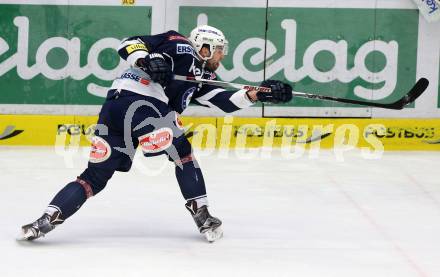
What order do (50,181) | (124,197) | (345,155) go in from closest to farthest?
(124,197)
(50,181)
(345,155)

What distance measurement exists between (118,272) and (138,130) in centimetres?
79

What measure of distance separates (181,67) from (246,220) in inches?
42.7

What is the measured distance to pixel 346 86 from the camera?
857 centimetres

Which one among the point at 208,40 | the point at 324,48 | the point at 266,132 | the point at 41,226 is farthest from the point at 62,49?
the point at 41,226

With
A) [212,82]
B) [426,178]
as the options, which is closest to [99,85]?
[426,178]

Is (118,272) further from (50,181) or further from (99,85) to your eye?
(99,85)

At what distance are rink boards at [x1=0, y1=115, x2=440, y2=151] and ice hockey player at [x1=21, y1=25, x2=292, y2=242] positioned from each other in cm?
298

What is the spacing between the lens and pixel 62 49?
8.33 m

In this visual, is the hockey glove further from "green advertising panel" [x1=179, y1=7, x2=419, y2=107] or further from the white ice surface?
"green advertising panel" [x1=179, y1=7, x2=419, y2=107]

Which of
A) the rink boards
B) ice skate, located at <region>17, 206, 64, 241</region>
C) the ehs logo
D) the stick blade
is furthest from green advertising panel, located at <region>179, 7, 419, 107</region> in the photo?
ice skate, located at <region>17, 206, 64, 241</region>

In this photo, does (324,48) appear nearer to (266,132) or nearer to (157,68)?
(266,132)

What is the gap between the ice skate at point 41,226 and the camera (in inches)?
203

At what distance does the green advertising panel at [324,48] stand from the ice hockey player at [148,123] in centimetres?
304

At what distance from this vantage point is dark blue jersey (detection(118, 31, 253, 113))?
525 cm
